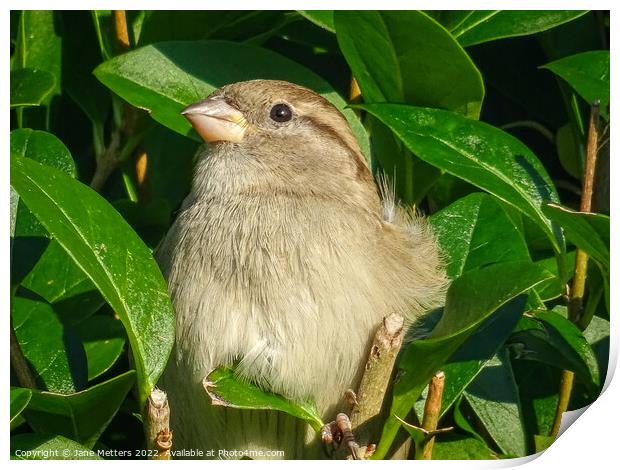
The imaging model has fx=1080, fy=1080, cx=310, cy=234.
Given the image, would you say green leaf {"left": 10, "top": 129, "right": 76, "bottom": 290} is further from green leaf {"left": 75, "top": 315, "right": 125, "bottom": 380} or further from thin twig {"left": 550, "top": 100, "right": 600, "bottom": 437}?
thin twig {"left": 550, "top": 100, "right": 600, "bottom": 437}

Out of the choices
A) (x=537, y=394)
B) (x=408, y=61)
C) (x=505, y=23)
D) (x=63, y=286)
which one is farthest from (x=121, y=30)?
(x=537, y=394)

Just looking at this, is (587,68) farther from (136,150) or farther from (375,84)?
(136,150)

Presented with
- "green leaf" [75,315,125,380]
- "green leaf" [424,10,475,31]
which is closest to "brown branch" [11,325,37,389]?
"green leaf" [75,315,125,380]

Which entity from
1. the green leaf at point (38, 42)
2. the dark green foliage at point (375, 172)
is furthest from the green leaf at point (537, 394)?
the green leaf at point (38, 42)

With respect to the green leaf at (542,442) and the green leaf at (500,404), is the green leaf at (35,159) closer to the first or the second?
the green leaf at (500,404)

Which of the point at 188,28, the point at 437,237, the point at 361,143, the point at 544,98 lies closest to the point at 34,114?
the point at 188,28
